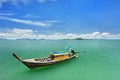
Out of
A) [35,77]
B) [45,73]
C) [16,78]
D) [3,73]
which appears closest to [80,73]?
[45,73]

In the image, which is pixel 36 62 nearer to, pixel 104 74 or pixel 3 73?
pixel 3 73

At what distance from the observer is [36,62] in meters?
11.5

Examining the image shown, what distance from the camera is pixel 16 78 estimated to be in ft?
32.9

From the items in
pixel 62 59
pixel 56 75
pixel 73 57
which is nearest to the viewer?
pixel 56 75

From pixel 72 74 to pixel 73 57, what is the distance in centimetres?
564

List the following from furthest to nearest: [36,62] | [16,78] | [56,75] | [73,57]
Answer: [73,57], [36,62], [56,75], [16,78]

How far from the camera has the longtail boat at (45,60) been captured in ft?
37.4

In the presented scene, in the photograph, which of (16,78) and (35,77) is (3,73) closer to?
(16,78)

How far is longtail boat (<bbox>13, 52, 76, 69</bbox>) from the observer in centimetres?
1139

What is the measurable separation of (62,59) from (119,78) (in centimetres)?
586

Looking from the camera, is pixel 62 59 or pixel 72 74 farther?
pixel 62 59

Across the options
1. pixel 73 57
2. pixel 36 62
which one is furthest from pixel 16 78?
pixel 73 57

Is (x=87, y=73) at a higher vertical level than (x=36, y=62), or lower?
lower

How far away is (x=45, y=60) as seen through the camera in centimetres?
1284
